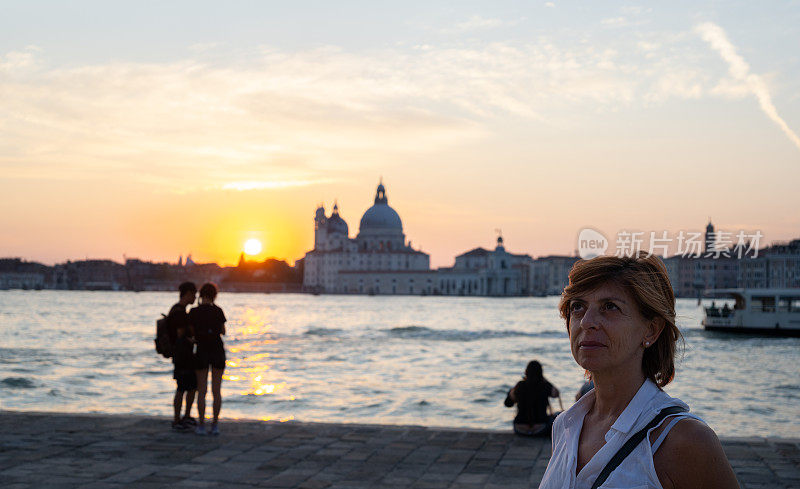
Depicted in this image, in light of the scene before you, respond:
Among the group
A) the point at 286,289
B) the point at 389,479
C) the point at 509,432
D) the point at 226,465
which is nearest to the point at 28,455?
the point at 226,465

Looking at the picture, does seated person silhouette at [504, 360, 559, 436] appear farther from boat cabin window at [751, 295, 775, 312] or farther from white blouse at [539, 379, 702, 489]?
boat cabin window at [751, 295, 775, 312]

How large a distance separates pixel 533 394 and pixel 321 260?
4633 inches

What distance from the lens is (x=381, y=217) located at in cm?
12088

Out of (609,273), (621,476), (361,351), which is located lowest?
(361,351)

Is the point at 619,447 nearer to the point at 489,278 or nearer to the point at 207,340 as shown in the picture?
the point at 207,340

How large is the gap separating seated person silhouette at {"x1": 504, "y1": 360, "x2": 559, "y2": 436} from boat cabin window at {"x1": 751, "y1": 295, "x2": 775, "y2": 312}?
29.5 metres

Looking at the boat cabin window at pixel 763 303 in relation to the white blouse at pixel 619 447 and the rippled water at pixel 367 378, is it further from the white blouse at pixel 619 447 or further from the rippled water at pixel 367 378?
the white blouse at pixel 619 447

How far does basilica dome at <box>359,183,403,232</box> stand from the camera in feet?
397

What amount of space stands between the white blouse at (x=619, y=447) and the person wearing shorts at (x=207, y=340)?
194 inches

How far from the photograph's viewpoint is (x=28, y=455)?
17.4 feet

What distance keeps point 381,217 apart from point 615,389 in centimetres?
11953

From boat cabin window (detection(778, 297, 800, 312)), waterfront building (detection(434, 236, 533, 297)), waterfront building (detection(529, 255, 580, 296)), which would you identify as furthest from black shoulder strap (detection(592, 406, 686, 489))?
waterfront building (detection(529, 255, 580, 296))

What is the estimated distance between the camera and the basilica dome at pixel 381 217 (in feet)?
397

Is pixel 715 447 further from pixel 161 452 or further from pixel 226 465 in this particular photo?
pixel 161 452
